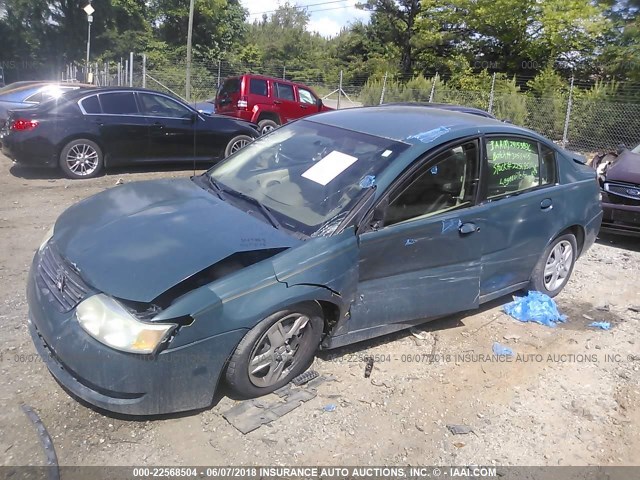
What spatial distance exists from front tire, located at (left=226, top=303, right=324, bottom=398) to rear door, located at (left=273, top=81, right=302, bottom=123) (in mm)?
10957

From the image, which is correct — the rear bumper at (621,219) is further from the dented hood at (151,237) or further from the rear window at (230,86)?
the rear window at (230,86)

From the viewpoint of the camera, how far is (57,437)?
2.79 m

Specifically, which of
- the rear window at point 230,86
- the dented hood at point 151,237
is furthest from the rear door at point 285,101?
the dented hood at point 151,237

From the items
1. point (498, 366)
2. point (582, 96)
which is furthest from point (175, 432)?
point (582, 96)

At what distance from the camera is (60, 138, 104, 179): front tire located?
8523 millimetres

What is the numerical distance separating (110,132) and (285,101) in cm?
591

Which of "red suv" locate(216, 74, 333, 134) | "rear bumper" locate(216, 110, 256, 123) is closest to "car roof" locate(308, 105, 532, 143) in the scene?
"red suv" locate(216, 74, 333, 134)

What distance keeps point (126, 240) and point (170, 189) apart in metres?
0.92

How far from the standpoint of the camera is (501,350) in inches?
159

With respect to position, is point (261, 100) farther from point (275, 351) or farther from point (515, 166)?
point (275, 351)

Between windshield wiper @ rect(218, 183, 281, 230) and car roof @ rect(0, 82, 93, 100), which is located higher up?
car roof @ rect(0, 82, 93, 100)

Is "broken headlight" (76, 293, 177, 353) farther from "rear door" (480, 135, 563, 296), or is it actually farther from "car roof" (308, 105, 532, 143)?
"rear door" (480, 135, 563, 296)

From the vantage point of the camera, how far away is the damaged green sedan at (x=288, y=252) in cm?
273

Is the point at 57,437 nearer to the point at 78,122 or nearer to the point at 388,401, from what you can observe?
the point at 388,401
